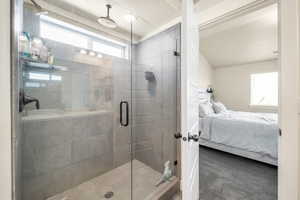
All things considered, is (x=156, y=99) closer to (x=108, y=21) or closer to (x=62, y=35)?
(x=108, y=21)

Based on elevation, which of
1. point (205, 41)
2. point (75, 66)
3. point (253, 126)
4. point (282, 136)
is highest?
point (205, 41)

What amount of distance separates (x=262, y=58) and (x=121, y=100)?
4.61m

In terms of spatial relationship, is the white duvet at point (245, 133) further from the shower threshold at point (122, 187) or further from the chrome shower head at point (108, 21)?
the chrome shower head at point (108, 21)

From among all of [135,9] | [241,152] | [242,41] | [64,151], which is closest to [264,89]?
[242,41]

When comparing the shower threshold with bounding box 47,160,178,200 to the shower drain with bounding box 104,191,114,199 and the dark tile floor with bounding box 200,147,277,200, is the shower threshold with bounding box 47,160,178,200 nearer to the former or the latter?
the shower drain with bounding box 104,191,114,199

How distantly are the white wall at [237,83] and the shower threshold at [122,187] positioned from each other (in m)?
4.23

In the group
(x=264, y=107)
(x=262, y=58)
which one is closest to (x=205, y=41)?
(x=262, y=58)

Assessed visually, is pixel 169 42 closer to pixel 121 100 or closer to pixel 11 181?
pixel 121 100

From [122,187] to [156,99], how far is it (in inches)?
50.5

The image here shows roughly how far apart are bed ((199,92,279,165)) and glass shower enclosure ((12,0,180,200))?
4.72 ft

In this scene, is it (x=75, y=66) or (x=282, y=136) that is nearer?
(x=282, y=136)

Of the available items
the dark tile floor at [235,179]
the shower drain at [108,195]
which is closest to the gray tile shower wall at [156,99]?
the dark tile floor at [235,179]

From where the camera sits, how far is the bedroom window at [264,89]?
4.08m

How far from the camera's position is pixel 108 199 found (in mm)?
1451
